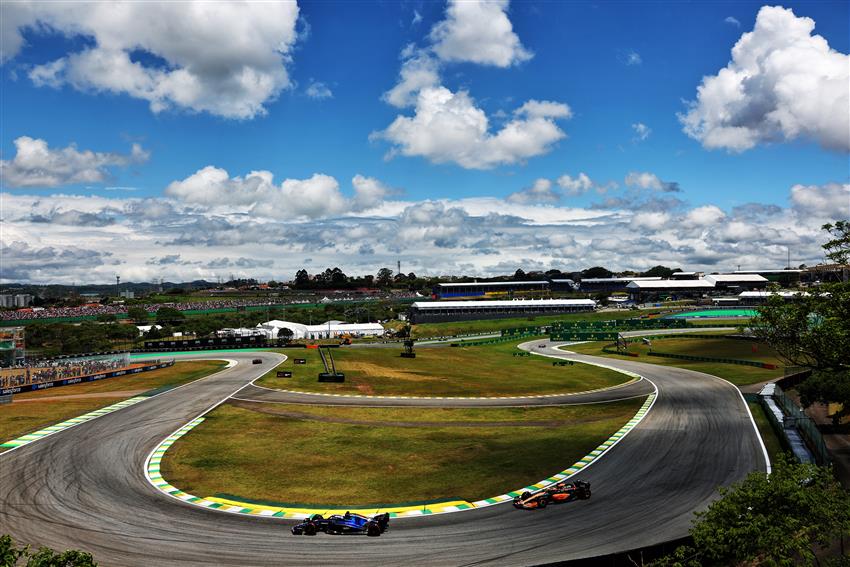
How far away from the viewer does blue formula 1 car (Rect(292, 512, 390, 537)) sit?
89.8 feet

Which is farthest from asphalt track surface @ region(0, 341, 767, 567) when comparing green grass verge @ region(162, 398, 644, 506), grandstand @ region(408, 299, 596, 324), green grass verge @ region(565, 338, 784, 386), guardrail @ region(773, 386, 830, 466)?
grandstand @ region(408, 299, 596, 324)

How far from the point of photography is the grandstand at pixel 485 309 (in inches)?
7180

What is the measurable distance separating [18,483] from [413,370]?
196ft

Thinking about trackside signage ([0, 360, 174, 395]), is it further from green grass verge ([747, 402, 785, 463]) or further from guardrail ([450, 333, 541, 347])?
green grass verge ([747, 402, 785, 463])

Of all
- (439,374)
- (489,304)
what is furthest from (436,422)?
(489,304)

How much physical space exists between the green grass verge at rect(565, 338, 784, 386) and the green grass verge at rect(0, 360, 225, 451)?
7775cm

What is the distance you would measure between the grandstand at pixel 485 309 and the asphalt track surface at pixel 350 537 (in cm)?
13632

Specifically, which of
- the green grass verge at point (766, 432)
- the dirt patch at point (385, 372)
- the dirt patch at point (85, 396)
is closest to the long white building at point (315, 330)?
the dirt patch at point (385, 372)

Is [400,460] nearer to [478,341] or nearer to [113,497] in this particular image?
[113,497]

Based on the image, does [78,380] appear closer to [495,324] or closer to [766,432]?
[766,432]

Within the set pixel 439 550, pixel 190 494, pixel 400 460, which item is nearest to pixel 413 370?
pixel 400 460

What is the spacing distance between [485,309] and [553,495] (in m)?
158

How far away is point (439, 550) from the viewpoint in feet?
84.2

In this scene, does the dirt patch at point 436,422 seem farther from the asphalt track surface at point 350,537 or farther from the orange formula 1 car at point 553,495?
the orange formula 1 car at point 553,495
